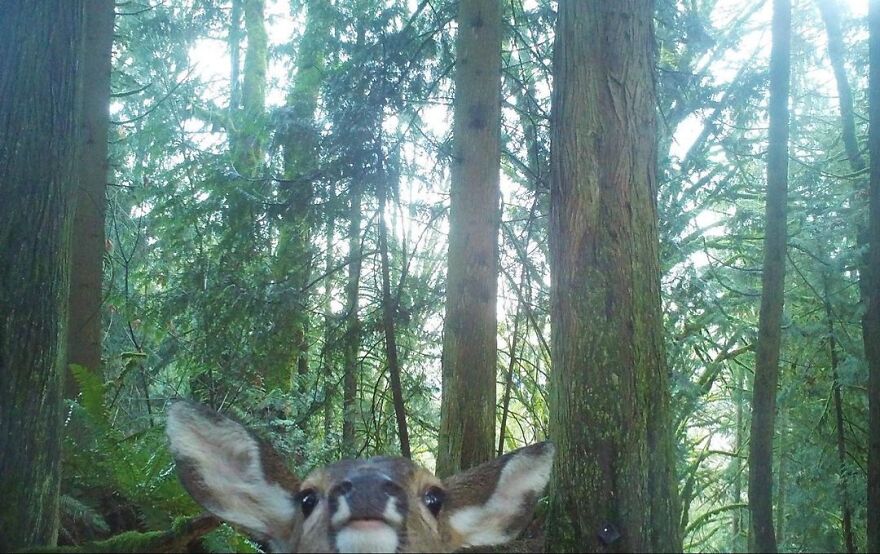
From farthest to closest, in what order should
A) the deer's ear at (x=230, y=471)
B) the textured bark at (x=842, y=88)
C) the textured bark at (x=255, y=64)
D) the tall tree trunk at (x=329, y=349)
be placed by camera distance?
the textured bark at (x=255, y=64)
the tall tree trunk at (x=329, y=349)
the textured bark at (x=842, y=88)
the deer's ear at (x=230, y=471)

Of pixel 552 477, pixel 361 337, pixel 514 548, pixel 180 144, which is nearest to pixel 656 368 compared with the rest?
pixel 552 477

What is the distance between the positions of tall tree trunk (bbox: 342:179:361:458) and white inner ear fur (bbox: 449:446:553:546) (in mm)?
4853

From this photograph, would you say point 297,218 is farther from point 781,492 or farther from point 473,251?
point 781,492

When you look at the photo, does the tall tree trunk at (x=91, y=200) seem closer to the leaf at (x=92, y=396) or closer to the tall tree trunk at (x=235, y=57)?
the leaf at (x=92, y=396)

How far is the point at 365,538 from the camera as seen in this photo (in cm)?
198

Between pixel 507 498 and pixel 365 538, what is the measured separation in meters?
0.84

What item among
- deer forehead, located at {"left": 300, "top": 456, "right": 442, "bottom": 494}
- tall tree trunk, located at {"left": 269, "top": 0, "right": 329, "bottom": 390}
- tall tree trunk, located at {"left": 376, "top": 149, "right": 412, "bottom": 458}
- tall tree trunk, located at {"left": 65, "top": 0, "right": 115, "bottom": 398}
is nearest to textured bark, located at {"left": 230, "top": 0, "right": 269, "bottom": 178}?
tall tree trunk, located at {"left": 269, "top": 0, "right": 329, "bottom": 390}

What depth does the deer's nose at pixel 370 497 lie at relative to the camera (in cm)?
203

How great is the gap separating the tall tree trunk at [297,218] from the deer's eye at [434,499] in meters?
5.48

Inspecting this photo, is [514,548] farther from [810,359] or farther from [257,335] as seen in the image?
[257,335]

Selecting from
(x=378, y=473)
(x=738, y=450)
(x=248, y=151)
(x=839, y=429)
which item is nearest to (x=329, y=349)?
(x=248, y=151)

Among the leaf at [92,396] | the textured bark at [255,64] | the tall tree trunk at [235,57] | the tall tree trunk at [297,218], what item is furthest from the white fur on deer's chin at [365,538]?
the tall tree trunk at [235,57]

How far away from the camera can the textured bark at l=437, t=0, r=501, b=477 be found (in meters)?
5.85

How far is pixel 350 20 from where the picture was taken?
7.95 metres
